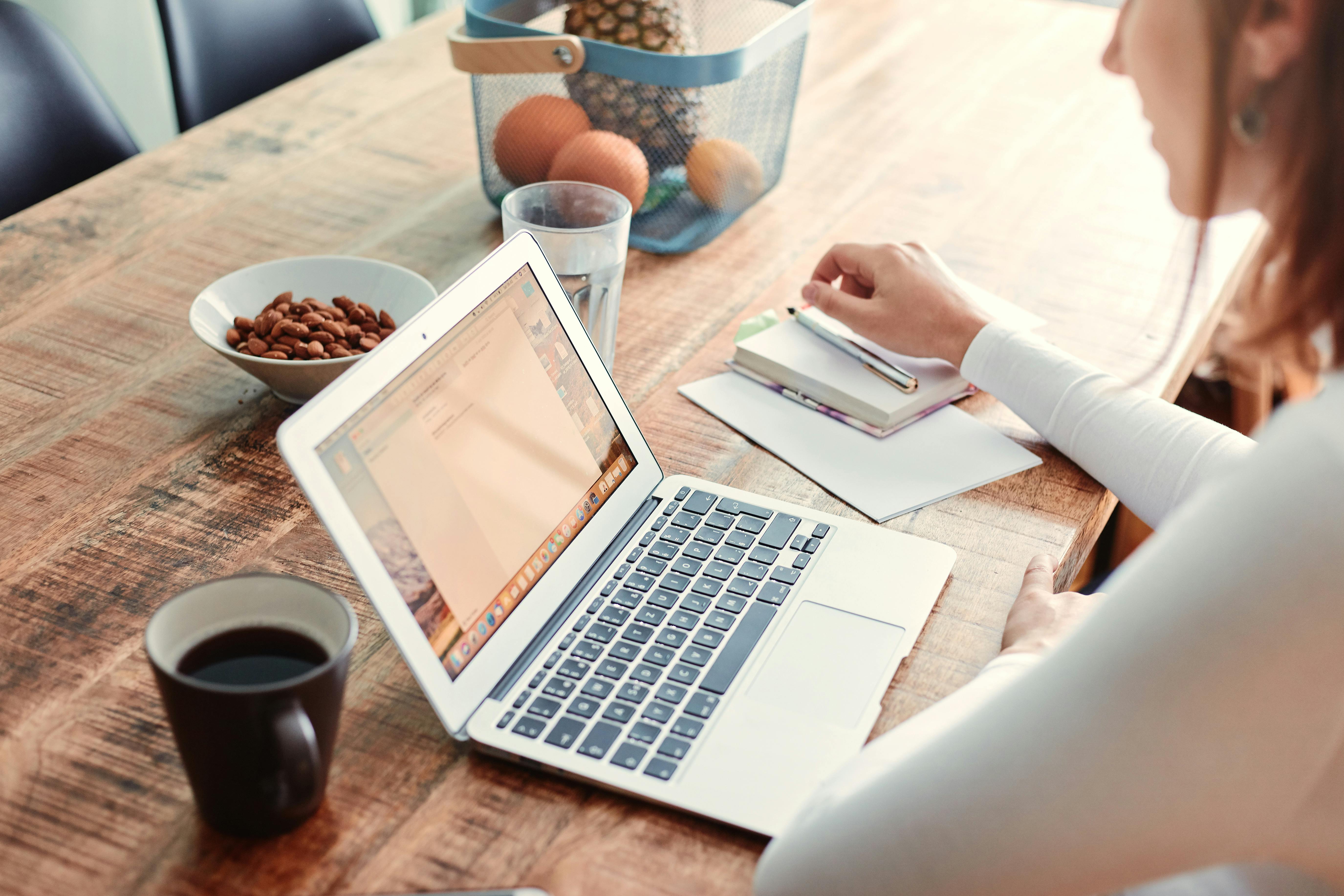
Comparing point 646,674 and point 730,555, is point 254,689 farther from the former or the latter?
point 730,555

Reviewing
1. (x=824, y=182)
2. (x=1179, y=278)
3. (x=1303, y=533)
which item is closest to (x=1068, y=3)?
(x=824, y=182)

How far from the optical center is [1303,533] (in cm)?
47

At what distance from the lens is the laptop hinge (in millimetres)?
689

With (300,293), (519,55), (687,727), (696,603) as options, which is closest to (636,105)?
(519,55)

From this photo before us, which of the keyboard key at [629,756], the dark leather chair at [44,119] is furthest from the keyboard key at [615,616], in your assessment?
the dark leather chair at [44,119]

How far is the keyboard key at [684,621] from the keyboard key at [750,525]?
0.34 feet

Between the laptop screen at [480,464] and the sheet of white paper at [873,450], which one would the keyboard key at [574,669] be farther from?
the sheet of white paper at [873,450]

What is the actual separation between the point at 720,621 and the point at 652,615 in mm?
46

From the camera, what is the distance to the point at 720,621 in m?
0.75

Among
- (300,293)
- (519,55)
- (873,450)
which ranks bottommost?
(873,450)

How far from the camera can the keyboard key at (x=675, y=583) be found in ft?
2.52

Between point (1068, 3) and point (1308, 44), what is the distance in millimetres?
1805

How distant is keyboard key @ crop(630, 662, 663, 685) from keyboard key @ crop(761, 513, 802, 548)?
160 mm

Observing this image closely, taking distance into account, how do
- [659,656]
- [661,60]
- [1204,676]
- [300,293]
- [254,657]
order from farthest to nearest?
[661,60] → [300,293] → [659,656] → [254,657] → [1204,676]
